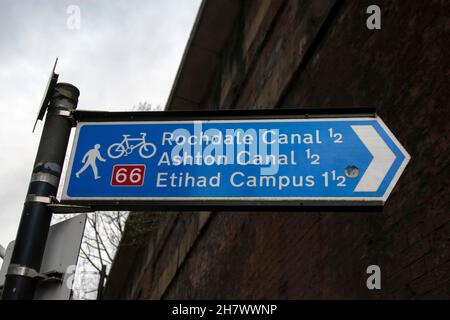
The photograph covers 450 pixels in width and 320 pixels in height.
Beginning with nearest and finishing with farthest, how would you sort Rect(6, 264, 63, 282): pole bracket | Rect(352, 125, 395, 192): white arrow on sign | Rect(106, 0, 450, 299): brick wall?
Rect(6, 264, 63, 282): pole bracket, Rect(352, 125, 395, 192): white arrow on sign, Rect(106, 0, 450, 299): brick wall

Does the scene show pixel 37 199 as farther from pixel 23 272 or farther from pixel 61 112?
pixel 61 112

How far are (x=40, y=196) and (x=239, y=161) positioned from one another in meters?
0.92

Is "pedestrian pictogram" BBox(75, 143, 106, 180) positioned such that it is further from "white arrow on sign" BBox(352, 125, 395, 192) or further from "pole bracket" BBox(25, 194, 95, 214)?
"white arrow on sign" BBox(352, 125, 395, 192)

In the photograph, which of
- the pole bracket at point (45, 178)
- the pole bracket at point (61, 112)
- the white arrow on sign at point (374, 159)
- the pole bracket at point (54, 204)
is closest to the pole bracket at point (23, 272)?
the pole bracket at point (54, 204)

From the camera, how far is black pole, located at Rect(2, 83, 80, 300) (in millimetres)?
2060

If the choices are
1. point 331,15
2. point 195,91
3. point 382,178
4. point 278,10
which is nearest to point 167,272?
point 195,91

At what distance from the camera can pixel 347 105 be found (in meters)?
4.16

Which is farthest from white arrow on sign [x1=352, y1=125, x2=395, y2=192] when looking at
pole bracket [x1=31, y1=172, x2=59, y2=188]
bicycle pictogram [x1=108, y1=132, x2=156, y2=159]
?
pole bracket [x1=31, y1=172, x2=59, y2=188]

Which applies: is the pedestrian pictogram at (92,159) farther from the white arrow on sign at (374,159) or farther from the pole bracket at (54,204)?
the white arrow on sign at (374,159)

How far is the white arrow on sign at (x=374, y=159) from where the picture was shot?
2.22 meters

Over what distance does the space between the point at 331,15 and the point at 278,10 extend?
1.46 meters

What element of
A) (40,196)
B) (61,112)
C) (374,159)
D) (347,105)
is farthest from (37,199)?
(347,105)
